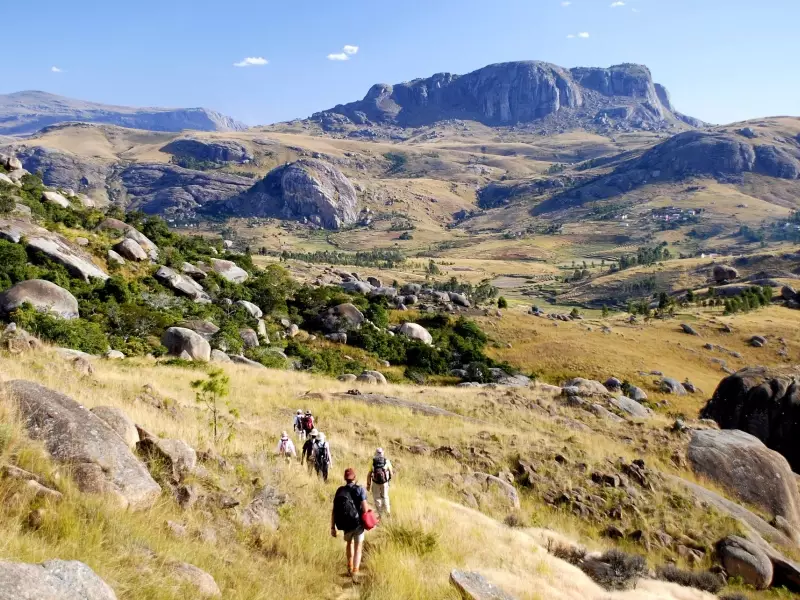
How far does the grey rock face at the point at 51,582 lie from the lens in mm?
3906

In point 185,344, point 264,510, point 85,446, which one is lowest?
point 185,344

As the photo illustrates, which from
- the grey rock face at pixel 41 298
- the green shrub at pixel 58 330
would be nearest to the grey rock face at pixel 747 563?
the green shrub at pixel 58 330

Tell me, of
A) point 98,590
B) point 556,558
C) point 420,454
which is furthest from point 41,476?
point 420,454

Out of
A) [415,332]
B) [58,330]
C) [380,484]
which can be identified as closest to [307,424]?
[380,484]

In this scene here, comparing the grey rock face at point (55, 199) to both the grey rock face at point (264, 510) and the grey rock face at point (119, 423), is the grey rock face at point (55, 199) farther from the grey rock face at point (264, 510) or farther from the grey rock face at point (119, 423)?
the grey rock face at point (264, 510)

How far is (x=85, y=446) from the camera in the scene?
7160 millimetres

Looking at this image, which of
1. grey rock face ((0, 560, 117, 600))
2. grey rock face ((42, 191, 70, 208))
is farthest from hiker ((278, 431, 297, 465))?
grey rock face ((42, 191, 70, 208))

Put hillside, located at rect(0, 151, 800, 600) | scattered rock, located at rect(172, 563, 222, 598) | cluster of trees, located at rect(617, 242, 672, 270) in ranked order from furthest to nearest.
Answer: cluster of trees, located at rect(617, 242, 672, 270), hillside, located at rect(0, 151, 800, 600), scattered rock, located at rect(172, 563, 222, 598)

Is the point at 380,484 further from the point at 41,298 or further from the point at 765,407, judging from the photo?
the point at 41,298

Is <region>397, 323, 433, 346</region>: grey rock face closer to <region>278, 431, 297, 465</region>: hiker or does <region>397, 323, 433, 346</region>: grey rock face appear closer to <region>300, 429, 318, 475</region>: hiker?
<region>278, 431, 297, 465</region>: hiker

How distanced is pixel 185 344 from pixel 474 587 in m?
28.4

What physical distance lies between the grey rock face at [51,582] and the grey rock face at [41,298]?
101ft

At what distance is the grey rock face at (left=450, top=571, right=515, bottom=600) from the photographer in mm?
7105

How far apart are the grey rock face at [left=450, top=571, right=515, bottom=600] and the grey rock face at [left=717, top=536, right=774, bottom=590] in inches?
437
